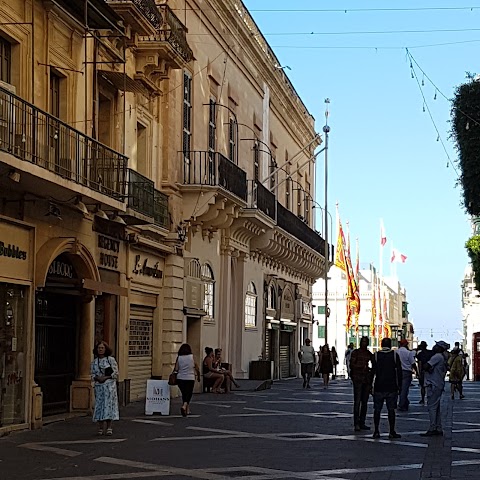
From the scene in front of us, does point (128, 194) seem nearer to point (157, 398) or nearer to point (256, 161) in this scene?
point (157, 398)

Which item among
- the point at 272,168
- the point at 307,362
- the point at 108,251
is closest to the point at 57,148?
the point at 108,251

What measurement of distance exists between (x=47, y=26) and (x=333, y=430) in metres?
9.02

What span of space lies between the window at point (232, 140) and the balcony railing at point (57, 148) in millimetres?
12959

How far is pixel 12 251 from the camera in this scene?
17.7m

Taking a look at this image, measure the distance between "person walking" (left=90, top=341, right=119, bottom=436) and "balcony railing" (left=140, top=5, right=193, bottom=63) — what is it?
954cm

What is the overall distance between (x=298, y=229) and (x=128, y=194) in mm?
22993

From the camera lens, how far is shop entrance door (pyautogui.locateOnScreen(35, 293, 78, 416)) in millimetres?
20359

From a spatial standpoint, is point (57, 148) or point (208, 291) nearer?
point (57, 148)

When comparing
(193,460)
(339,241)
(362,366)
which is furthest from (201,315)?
(339,241)

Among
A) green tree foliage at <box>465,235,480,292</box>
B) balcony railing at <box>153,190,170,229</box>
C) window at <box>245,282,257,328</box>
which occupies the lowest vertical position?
window at <box>245,282,257,328</box>

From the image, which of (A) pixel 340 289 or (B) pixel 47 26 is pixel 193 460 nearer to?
(B) pixel 47 26

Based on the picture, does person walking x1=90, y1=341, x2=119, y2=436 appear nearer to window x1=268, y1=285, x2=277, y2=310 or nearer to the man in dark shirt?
the man in dark shirt

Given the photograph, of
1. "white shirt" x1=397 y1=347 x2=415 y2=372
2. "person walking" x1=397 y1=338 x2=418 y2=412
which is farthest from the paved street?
"white shirt" x1=397 y1=347 x2=415 y2=372

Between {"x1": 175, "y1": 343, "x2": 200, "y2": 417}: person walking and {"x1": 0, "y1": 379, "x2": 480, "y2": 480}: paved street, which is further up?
{"x1": 175, "y1": 343, "x2": 200, "y2": 417}: person walking
